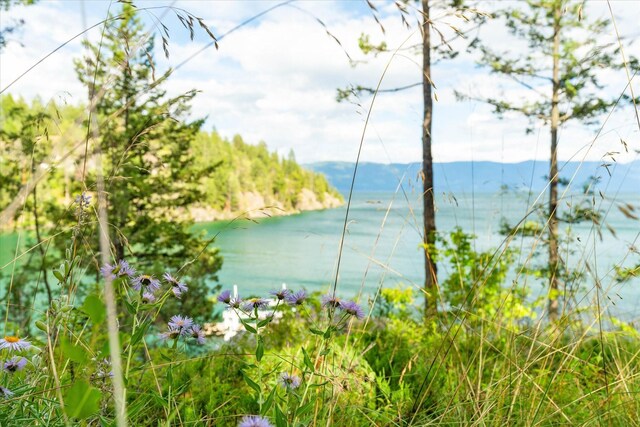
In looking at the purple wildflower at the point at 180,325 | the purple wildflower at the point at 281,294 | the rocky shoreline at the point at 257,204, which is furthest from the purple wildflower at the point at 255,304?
the rocky shoreline at the point at 257,204

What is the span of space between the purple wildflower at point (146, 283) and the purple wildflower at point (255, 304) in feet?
0.66

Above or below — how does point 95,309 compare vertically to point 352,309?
above

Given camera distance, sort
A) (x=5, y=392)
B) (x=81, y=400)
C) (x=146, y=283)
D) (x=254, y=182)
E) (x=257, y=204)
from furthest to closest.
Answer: (x=254, y=182) < (x=257, y=204) < (x=146, y=283) < (x=5, y=392) < (x=81, y=400)

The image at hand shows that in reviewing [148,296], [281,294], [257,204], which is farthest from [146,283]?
[257,204]

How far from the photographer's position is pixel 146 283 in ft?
→ 3.53

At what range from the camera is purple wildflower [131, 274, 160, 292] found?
→ 3.48 ft

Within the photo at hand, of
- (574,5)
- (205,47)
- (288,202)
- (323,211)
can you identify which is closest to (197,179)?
(574,5)

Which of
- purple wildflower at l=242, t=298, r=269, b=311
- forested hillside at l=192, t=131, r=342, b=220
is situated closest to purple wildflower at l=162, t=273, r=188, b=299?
purple wildflower at l=242, t=298, r=269, b=311

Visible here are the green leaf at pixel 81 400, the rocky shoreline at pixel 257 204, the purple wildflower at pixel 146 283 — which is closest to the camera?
the green leaf at pixel 81 400

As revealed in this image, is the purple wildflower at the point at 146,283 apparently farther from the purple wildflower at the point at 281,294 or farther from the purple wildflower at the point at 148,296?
the purple wildflower at the point at 281,294

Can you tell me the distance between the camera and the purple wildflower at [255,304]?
115 cm

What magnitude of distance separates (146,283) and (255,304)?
24cm

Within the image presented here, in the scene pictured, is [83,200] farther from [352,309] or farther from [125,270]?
[352,309]

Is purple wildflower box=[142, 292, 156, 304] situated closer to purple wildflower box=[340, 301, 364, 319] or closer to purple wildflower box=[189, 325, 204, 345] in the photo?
purple wildflower box=[189, 325, 204, 345]
